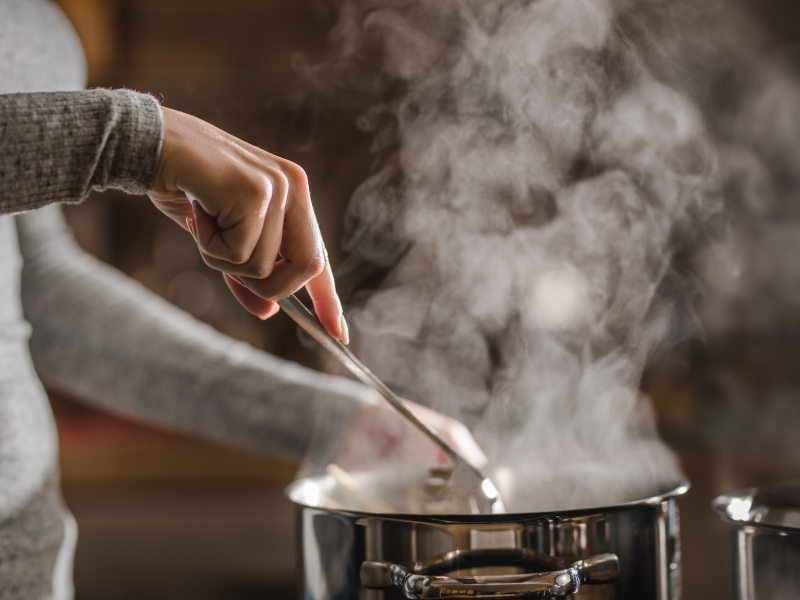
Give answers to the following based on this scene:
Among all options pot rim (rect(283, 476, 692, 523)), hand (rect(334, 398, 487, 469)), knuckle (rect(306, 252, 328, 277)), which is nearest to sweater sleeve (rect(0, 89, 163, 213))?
knuckle (rect(306, 252, 328, 277))

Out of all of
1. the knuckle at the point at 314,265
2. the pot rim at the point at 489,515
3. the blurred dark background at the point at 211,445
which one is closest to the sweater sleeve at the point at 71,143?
the knuckle at the point at 314,265

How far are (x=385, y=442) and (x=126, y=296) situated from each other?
358 millimetres

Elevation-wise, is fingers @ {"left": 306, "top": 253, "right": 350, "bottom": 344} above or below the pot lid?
above

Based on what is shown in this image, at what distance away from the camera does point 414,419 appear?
0.52 m

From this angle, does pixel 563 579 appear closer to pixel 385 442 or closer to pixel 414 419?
pixel 414 419

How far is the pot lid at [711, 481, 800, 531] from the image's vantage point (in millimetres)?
468

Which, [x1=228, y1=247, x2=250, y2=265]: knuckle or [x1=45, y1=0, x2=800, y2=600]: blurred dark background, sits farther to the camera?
[x1=45, y1=0, x2=800, y2=600]: blurred dark background

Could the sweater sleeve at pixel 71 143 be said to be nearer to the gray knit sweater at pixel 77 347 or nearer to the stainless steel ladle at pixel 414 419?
the gray knit sweater at pixel 77 347

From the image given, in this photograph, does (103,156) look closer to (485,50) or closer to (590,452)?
(590,452)

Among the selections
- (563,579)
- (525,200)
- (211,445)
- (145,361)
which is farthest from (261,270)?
(211,445)

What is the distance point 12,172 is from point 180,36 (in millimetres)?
1647

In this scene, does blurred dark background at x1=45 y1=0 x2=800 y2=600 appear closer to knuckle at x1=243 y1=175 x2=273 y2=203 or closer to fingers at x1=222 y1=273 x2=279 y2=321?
fingers at x1=222 y1=273 x2=279 y2=321

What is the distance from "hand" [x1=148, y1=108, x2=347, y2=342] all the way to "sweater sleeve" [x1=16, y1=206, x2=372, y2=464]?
36cm

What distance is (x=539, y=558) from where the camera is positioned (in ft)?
1.28
